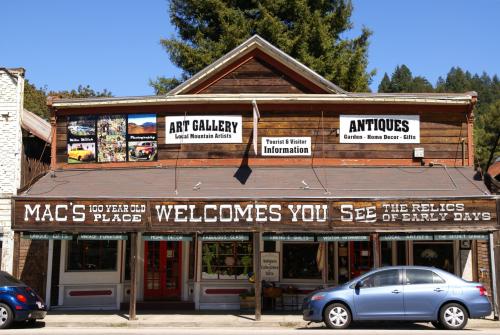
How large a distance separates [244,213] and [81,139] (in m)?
6.78

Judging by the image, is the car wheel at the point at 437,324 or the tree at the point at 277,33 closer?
the car wheel at the point at 437,324

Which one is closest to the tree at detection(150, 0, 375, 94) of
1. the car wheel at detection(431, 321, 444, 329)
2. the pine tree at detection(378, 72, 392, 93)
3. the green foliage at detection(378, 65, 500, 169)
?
the green foliage at detection(378, 65, 500, 169)

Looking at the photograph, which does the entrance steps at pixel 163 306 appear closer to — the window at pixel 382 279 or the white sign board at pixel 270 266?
the white sign board at pixel 270 266

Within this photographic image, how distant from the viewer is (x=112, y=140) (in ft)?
62.8

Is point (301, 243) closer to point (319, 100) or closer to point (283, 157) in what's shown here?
point (283, 157)

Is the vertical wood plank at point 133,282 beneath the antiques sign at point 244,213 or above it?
beneath

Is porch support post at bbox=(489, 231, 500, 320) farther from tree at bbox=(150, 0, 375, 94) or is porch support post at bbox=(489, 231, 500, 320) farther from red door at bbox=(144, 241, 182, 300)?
tree at bbox=(150, 0, 375, 94)

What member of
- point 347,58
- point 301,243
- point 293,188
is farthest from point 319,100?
point 347,58

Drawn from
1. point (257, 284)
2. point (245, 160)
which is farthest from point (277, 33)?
point (257, 284)

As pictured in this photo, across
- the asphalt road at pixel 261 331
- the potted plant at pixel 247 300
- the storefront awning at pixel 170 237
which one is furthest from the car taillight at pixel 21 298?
the potted plant at pixel 247 300

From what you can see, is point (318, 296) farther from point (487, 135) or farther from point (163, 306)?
point (487, 135)

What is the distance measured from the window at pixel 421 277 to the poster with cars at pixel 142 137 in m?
8.94

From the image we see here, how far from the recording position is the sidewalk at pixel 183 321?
50.0ft

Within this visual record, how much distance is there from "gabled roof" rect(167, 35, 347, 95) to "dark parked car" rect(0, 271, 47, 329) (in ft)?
25.4
